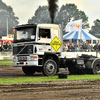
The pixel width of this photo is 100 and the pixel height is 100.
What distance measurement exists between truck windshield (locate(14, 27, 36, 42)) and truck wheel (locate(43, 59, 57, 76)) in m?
1.61

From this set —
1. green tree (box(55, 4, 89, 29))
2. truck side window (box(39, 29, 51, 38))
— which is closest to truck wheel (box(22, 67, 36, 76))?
truck side window (box(39, 29, 51, 38))

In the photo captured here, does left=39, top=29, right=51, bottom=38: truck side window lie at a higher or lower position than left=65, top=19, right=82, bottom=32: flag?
lower

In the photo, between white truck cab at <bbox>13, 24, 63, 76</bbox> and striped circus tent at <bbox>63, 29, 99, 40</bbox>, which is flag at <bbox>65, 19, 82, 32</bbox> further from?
striped circus tent at <bbox>63, 29, 99, 40</bbox>

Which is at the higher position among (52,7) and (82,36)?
(52,7)

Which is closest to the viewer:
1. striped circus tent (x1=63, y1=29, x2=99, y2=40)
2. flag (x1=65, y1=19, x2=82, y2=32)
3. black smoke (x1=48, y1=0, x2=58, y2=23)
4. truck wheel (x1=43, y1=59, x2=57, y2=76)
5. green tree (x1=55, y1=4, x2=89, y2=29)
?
truck wheel (x1=43, y1=59, x2=57, y2=76)

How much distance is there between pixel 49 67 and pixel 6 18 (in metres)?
79.8

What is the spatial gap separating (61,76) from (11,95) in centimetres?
556

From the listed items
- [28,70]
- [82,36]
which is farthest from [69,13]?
[28,70]

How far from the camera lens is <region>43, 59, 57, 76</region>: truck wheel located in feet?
48.1

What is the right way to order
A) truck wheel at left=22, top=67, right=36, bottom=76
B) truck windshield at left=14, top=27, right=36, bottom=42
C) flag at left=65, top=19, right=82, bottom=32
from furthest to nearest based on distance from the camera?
flag at left=65, top=19, right=82, bottom=32 → truck wheel at left=22, top=67, right=36, bottom=76 → truck windshield at left=14, top=27, right=36, bottom=42

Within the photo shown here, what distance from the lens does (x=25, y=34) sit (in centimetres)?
1445

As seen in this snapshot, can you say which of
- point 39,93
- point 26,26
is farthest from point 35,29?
point 39,93

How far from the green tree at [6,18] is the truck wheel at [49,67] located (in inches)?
2919

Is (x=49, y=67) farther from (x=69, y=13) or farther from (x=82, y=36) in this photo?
(x=69, y=13)
